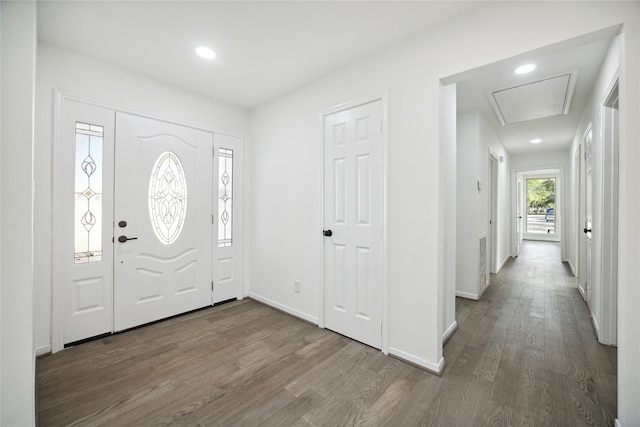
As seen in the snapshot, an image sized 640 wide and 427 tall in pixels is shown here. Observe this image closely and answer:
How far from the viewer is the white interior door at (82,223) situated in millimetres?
2307

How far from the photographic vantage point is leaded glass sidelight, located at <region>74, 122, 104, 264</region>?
7.95 ft

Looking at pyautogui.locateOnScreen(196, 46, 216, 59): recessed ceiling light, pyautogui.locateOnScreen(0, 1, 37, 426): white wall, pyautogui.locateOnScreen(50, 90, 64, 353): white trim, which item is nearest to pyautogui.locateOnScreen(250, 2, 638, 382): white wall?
pyautogui.locateOnScreen(196, 46, 216, 59): recessed ceiling light

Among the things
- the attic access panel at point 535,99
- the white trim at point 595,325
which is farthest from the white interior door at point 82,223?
the white trim at point 595,325

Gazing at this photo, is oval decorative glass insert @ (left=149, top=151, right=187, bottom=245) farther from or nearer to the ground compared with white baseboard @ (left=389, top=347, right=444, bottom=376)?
farther from the ground

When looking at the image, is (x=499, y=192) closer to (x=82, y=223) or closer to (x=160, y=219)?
(x=160, y=219)

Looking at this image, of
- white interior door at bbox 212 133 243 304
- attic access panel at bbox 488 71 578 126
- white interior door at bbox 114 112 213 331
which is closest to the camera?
white interior door at bbox 114 112 213 331

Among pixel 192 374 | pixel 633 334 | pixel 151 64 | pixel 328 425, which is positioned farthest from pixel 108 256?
pixel 633 334

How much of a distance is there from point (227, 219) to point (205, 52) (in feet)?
6.21

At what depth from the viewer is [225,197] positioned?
11.5ft

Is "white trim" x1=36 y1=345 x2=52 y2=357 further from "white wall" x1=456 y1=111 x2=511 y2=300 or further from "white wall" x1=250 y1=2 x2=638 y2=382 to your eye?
"white wall" x1=456 y1=111 x2=511 y2=300

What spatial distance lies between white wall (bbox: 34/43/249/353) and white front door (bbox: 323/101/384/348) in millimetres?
1927

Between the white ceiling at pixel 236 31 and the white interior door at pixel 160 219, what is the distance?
66 cm

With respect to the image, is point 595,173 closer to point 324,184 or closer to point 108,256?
point 324,184

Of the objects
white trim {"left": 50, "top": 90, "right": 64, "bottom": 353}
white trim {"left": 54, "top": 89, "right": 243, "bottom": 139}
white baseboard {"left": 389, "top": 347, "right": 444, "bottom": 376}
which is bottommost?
white baseboard {"left": 389, "top": 347, "right": 444, "bottom": 376}
